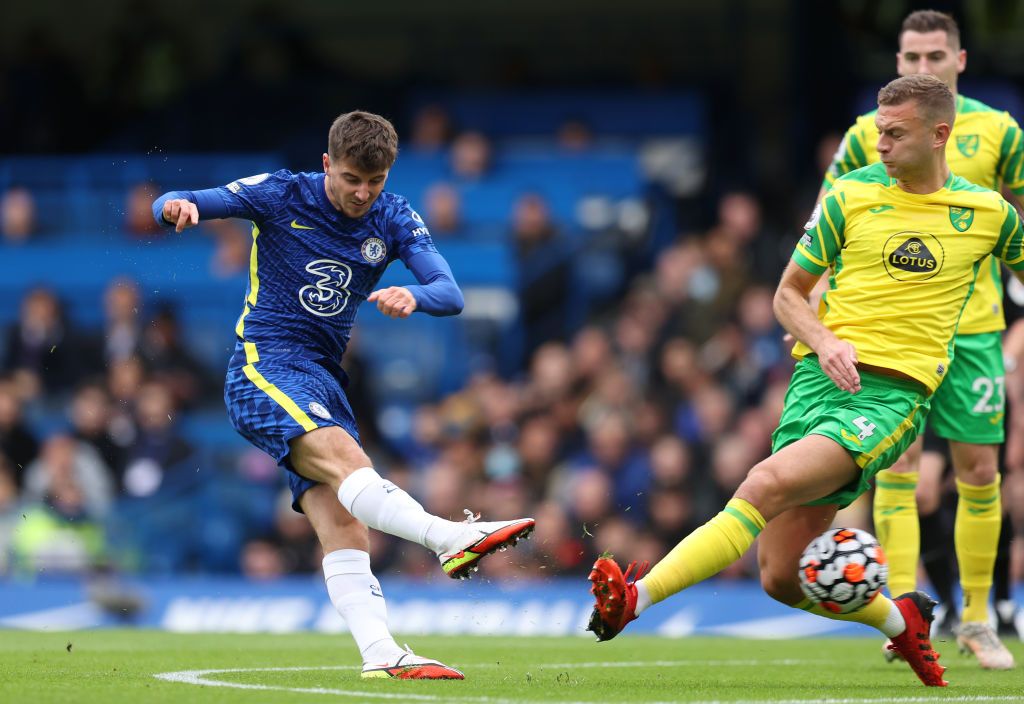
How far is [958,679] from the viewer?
6.89 m

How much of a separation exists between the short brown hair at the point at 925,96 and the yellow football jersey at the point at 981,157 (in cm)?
116

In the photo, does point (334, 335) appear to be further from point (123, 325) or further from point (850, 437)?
point (123, 325)

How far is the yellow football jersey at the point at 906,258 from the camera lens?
6.24 meters

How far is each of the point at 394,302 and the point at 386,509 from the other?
761mm

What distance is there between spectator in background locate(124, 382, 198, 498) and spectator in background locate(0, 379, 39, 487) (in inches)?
34.2

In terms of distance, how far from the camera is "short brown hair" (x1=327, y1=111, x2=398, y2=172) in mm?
6305

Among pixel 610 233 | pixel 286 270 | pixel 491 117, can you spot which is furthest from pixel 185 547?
pixel 286 270

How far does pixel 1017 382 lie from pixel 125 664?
6.95 metres

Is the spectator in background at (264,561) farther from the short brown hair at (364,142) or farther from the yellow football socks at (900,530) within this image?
the short brown hair at (364,142)

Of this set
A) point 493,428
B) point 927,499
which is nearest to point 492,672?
point 927,499

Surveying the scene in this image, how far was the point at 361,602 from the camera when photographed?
20.9 feet

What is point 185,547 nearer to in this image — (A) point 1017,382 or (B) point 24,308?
(B) point 24,308

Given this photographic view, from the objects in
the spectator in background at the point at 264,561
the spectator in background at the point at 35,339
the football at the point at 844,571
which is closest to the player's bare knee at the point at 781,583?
the football at the point at 844,571

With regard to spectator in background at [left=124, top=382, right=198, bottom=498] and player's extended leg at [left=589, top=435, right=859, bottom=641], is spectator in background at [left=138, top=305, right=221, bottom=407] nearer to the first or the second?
spectator in background at [left=124, top=382, right=198, bottom=498]
